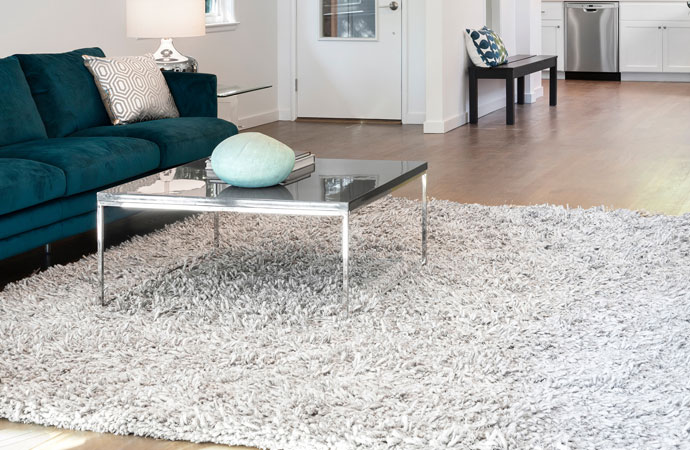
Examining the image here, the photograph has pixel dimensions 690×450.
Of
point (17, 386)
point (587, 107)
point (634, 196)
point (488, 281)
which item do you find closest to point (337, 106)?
point (587, 107)

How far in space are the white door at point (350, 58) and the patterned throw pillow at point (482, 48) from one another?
2.04ft

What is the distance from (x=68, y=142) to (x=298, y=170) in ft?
3.76

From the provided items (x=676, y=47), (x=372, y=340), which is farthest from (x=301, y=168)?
(x=676, y=47)

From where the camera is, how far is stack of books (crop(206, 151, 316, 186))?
3.28 meters

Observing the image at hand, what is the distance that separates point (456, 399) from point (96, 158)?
2.09 metres

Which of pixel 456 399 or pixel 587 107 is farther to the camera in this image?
pixel 587 107

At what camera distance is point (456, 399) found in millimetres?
2301

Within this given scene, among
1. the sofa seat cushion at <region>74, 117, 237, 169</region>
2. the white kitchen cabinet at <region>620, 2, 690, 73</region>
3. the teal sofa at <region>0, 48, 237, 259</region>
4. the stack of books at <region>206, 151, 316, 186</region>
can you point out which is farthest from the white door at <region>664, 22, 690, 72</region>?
the stack of books at <region>206, 151, 316, 186</region>

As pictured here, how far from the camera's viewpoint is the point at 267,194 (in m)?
3.03

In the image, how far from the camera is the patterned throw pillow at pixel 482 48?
302 inches

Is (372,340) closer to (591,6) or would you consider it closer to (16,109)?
(16,109)

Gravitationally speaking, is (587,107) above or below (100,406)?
above

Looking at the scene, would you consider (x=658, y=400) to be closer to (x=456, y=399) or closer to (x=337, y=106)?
(x=456, y=399)

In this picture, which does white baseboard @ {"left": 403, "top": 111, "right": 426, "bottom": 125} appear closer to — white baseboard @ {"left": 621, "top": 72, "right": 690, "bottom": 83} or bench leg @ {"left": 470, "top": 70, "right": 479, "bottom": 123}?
bench leg @ {"left": 470, "top": 70, "right": 479, "bottom": 123}
